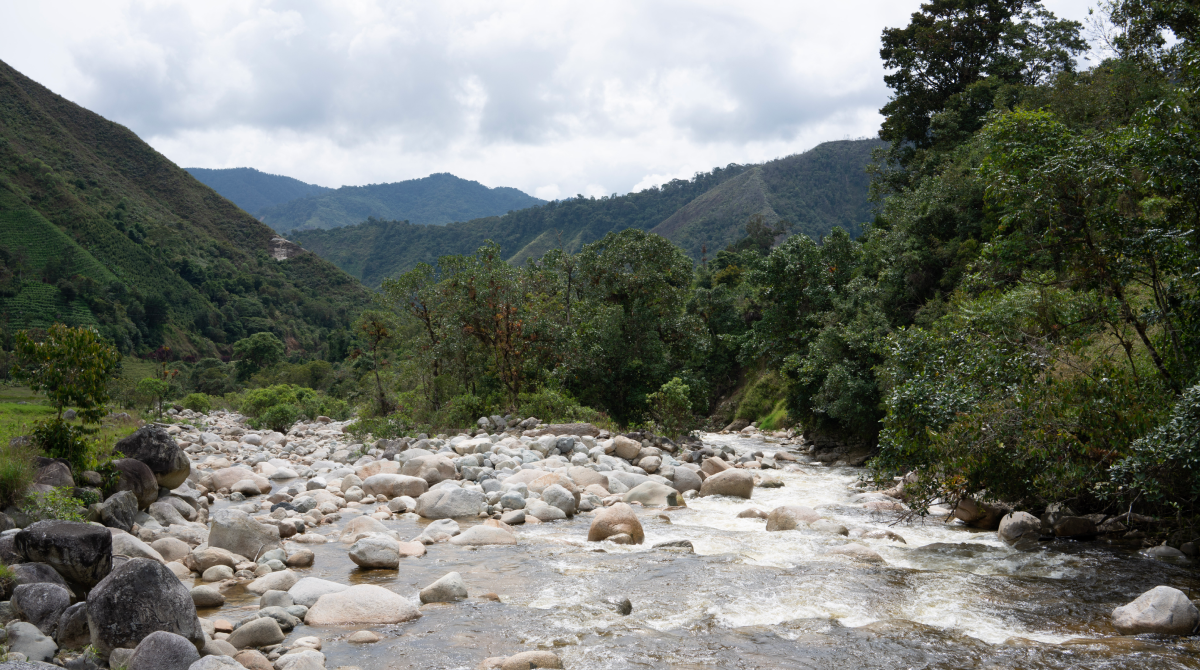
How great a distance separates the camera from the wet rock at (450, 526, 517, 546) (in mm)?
9430

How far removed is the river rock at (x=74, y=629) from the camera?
4.99 m

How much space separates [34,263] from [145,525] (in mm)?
65837

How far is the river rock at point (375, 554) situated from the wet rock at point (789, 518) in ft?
17.8

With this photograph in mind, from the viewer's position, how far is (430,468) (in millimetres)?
13484

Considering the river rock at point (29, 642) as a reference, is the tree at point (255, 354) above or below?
above

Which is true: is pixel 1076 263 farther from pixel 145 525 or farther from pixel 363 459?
pixel 363 459

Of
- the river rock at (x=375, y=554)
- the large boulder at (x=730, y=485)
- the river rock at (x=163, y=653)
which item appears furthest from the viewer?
the large boulder at (x=730, y=485)

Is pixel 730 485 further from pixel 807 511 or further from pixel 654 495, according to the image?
pixel 807 511

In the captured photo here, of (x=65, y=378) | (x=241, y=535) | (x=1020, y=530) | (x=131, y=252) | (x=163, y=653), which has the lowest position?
(x=1020, y=530)

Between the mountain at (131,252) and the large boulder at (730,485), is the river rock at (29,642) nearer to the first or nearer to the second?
the large boulder at (730,485)

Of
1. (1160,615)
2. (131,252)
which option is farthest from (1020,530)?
(131,252)

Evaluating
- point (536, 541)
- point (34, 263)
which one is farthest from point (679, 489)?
point (34, 263)

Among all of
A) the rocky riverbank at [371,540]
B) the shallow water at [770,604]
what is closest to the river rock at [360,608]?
the rocky riverbank at [371,540]

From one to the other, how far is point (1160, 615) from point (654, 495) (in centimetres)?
761
